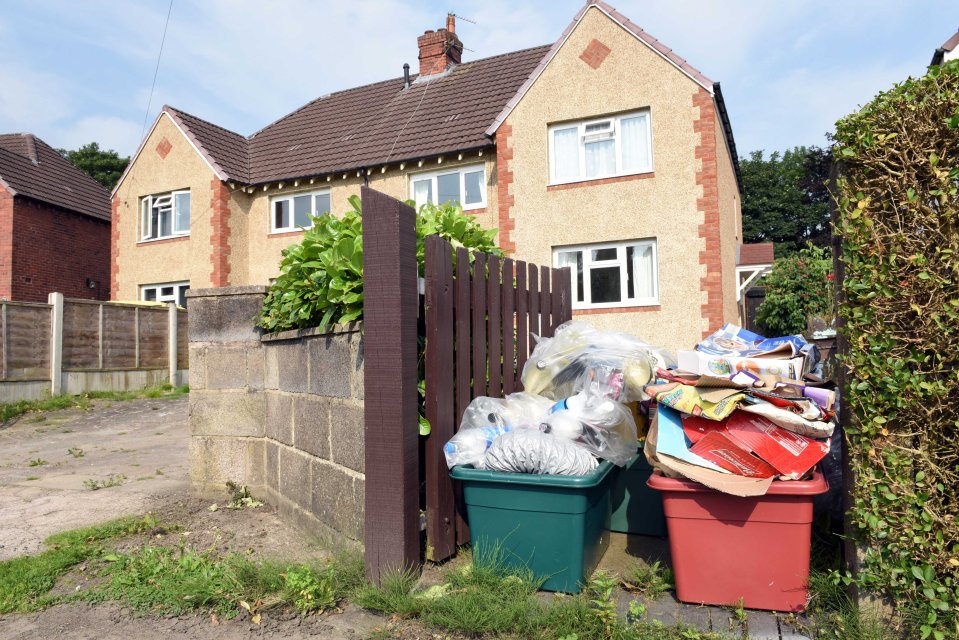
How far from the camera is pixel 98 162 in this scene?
142ft

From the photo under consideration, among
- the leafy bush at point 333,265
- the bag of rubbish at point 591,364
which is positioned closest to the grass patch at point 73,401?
the leafy bush at point 333,265

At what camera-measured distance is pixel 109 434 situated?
10.2 m

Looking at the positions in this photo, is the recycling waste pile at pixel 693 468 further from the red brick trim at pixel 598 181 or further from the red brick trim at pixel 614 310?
the red brick trim at pixel 598 181

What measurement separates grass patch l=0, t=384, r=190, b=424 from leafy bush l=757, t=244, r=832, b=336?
11.9 m

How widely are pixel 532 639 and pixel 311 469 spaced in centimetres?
200

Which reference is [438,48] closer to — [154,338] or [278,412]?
[154,338]

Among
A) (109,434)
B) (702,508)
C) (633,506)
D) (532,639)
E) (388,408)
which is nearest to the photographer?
(532,639)

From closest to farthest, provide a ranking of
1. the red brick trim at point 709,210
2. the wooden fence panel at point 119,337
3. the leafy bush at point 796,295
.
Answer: the red brick trim at point 709,210, the leafy bush at point 796,295, the wooden fence panel at point 119,337

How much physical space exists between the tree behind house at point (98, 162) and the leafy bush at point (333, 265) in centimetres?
4452

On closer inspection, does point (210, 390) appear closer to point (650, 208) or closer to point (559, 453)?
point (559, 453)

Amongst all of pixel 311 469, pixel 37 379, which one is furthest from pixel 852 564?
pixel 37 379

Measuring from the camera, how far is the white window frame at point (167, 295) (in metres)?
18.9

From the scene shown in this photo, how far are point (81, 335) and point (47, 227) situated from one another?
1015cm

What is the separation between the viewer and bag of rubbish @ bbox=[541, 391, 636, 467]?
357 centimetres
